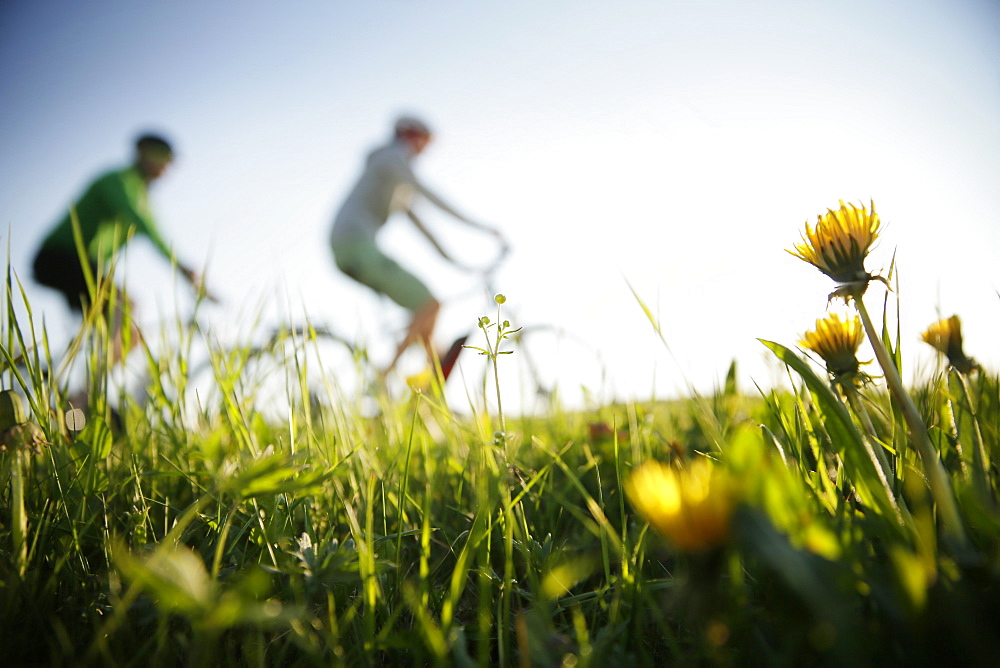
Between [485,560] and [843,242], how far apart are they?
27.8 inches

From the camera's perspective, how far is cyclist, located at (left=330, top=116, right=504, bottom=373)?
3854 mm

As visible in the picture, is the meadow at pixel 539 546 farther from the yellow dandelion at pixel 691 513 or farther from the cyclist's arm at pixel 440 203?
the cyclist's arm at pixel 440 203

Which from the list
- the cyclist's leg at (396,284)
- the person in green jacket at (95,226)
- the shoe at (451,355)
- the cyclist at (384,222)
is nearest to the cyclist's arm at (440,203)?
the cyclist at (384,222)

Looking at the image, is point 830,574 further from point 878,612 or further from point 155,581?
point 155,581

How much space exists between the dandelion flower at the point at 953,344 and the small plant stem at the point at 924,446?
42cm

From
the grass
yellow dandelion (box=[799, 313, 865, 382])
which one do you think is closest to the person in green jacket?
the grass

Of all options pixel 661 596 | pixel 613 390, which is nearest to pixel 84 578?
pixel 661 596

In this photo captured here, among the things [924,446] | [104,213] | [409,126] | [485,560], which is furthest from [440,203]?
[924,446]

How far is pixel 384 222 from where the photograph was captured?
4234 mm

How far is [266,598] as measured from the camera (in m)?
0.69

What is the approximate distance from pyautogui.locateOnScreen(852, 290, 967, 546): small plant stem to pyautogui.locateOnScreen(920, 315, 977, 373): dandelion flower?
1.37ft

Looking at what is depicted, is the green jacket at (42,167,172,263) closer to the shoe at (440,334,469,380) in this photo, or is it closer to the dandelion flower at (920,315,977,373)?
the shoe at (440,334,469,380)

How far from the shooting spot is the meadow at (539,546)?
35cm

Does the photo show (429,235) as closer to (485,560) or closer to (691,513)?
(485,560)
